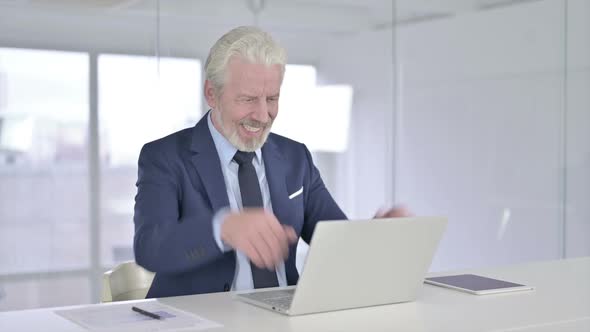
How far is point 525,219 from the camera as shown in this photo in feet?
18.5

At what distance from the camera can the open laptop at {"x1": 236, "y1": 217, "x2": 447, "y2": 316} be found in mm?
2074

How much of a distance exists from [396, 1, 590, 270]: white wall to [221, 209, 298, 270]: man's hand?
3.30 meters

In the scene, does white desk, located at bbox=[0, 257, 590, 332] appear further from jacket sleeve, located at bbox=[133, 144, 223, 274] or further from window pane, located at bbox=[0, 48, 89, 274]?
window pane, located at bbox=[0, 48, 89, 274]

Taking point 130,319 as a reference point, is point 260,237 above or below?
above

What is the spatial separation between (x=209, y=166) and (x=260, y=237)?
787 millimetres

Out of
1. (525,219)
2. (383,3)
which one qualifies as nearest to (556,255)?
(525,219)

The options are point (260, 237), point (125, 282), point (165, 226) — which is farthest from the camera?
point (125, 282)

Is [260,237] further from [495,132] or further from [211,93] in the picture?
[495,132]

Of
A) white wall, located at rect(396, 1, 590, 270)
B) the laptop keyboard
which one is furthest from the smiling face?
white wall, located at rect(396, 1, 590, 270)

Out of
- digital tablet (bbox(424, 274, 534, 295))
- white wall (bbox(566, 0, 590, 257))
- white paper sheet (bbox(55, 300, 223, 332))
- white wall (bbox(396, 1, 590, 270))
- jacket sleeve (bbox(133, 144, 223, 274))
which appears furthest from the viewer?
white wall (bbox(566, 0, 590, 257))

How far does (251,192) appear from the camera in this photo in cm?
285

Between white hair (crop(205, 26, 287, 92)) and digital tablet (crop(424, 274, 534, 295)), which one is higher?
white hair (crop(205, 26, 287, 92))

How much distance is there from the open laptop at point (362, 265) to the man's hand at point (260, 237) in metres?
0.09

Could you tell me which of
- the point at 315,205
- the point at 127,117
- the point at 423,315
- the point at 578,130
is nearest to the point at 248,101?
the point at 315,205
